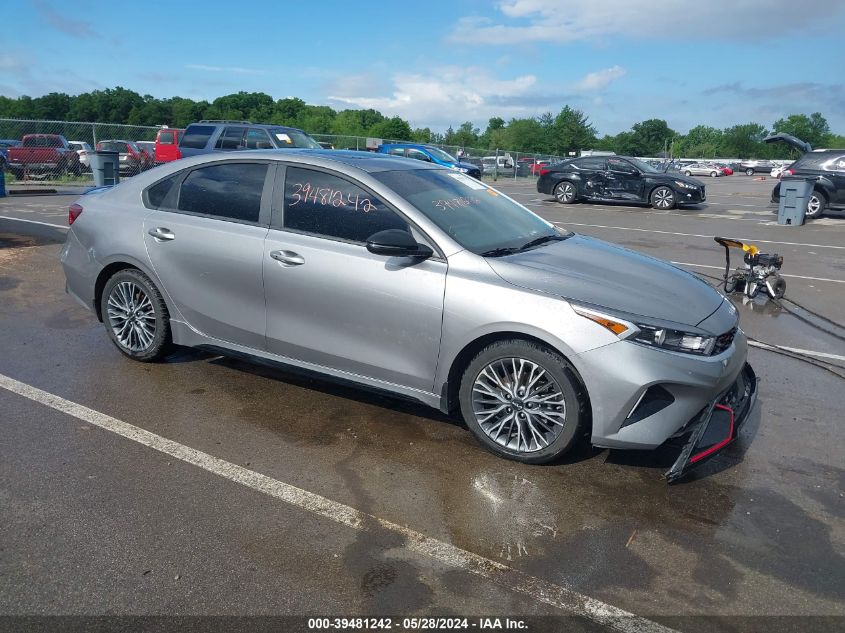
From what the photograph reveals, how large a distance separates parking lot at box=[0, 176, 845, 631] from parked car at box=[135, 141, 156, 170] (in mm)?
21486

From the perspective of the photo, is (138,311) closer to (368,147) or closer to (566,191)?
(566,191)

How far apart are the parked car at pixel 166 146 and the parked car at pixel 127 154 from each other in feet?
1.94

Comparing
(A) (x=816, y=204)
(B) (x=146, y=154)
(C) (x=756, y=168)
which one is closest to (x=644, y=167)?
(A) (x=816, y=204)

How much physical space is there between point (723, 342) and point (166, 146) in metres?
23.3

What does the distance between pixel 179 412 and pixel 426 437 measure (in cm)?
162

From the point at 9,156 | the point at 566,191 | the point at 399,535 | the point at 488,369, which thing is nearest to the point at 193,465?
the point at 399,535

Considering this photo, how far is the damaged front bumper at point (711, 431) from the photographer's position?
361cm

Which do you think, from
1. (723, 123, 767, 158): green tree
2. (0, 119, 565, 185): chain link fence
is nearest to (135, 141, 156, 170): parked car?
(0, 119, 565, 185): chain link fence

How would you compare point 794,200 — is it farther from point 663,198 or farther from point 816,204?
point 663,198

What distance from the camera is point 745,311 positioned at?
7.76 m

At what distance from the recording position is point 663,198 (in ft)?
65.4

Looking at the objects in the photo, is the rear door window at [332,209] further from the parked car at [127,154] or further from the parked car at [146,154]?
the parked car at [146,154]

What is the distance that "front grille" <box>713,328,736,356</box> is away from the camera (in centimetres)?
380

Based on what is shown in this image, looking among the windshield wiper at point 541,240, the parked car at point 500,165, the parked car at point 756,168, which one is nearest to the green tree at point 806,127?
the parked car at point 756,168
